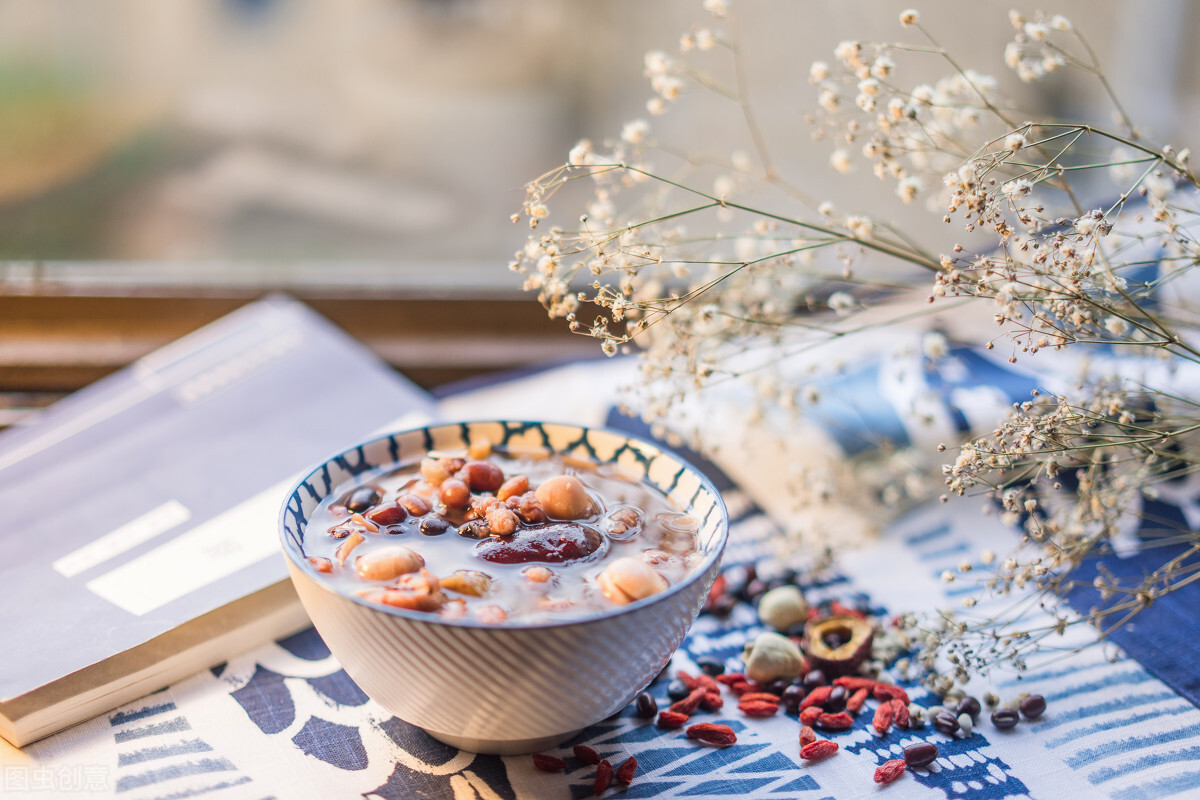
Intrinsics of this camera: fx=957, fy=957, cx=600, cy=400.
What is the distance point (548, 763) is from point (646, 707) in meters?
0.10

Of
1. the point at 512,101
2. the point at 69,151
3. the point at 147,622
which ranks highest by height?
the point at 512,101

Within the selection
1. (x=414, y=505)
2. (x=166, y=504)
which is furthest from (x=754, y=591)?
(x=166, y=504)

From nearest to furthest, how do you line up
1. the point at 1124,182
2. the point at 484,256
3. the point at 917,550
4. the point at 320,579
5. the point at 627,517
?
1. the point at 320,579
2. the point at 627,517
3. the point at 917,550
4. the point at 1124,182
5. the point at 484,256

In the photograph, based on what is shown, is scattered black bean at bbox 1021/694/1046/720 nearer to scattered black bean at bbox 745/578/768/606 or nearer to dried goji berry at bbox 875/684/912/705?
dried goji berry at bbox 875/684/912/705

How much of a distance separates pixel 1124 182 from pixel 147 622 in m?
1.16

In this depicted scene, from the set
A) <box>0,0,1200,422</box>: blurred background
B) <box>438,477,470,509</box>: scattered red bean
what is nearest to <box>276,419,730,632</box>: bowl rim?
<box>438,477,470,509</box>: scattered red bean

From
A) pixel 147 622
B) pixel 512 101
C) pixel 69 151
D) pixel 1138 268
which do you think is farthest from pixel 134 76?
pixel 1138 268

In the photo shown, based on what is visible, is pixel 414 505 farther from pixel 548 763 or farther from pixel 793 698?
pixel 793 698

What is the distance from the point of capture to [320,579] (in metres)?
0.61

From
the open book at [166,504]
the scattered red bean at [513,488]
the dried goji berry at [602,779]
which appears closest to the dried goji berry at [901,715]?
the dried goji berry at [602,779]

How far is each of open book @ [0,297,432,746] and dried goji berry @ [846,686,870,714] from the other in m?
0.46

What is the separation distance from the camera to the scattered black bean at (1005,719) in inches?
28.0

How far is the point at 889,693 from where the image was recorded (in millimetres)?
754

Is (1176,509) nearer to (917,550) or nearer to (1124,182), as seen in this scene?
(917,550)
